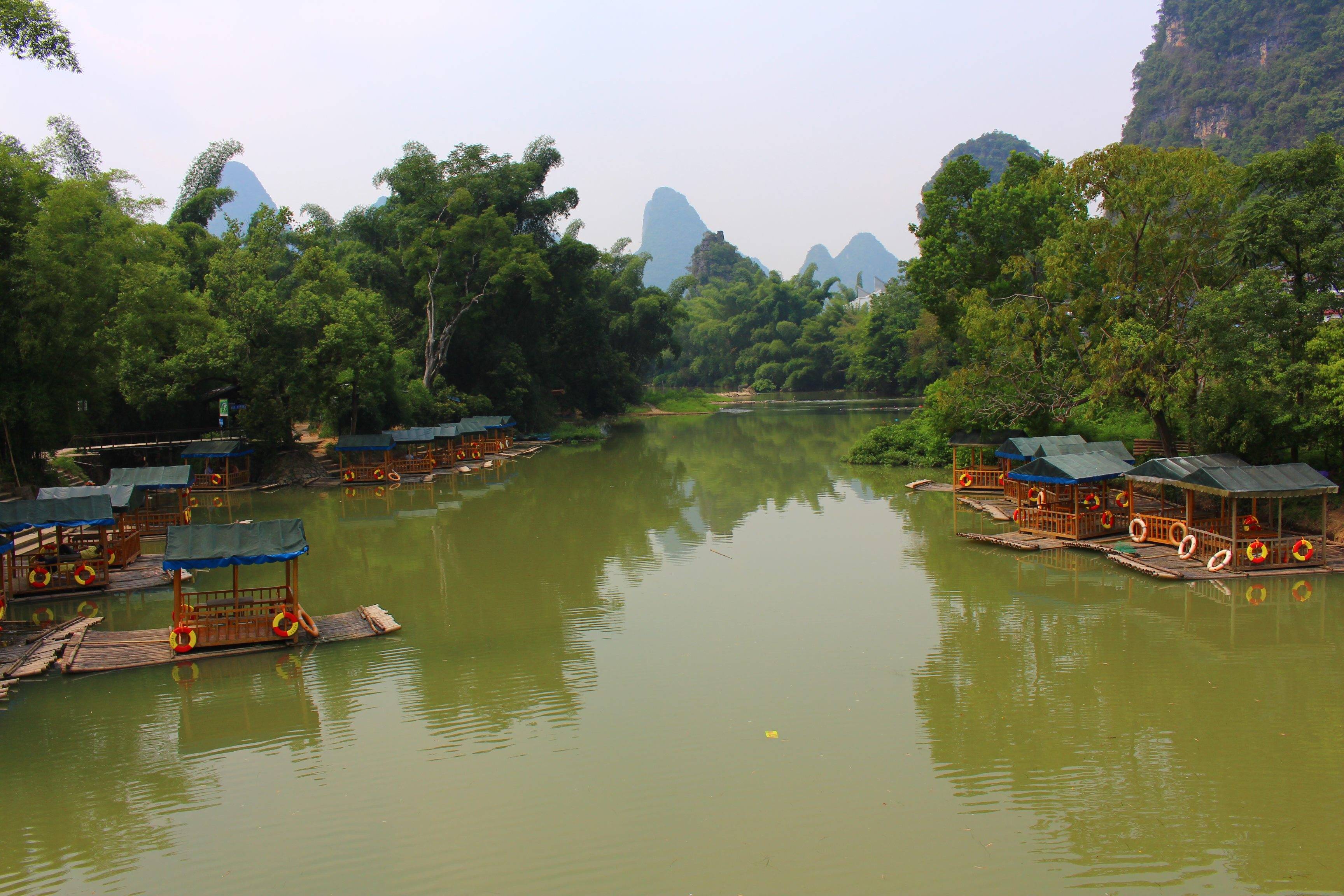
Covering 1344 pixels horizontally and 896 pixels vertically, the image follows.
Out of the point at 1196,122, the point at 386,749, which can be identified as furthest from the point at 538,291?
the point at 1196,122

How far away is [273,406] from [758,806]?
26055mm

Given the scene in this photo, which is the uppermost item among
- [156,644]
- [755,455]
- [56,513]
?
[56,513]

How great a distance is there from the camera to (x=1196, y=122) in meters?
83.2

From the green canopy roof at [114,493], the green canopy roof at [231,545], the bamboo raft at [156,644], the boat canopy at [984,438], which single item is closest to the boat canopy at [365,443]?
the green canopy roof at [114,493]

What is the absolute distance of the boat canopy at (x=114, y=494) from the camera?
16.3m

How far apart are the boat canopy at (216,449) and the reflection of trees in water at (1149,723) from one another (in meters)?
23.2

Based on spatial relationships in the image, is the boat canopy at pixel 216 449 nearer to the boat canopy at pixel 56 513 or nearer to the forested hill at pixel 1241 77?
the boat canopy at pixel 56 513

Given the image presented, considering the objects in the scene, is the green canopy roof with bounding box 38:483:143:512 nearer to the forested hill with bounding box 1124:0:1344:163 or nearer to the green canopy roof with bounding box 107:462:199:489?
the green canopy roof with bounding box 107:462:199:489

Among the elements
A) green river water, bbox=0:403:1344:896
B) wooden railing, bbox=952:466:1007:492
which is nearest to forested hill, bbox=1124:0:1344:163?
wooden railing, bbox=952:466:1007:492

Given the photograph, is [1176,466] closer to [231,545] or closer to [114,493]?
[231,545]

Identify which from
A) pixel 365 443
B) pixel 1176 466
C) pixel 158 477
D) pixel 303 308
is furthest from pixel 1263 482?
pixel 303 308

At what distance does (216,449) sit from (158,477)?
28.5 feet

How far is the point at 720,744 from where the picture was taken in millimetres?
8625

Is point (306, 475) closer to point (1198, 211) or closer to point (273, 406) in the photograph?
point (273, 406)
